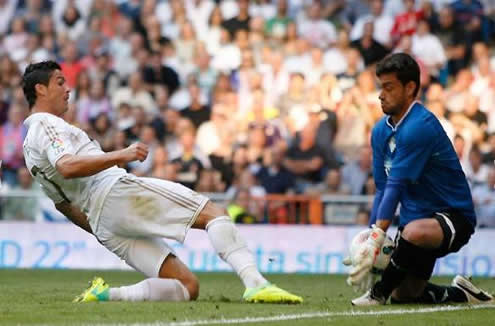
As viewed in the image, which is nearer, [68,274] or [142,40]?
[68,274]

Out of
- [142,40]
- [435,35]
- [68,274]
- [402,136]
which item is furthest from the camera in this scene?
[142,40]

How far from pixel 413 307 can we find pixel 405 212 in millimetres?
706

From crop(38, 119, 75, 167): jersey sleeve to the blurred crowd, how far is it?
813 centimetres

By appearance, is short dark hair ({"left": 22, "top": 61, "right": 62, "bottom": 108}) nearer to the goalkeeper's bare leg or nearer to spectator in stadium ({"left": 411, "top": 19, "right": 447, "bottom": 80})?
the goalkeeper's bare leg

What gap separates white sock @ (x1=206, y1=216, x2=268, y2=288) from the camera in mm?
A: 8656

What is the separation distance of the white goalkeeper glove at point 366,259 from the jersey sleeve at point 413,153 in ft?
1.37

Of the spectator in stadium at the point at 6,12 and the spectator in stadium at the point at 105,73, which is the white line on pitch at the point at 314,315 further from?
the spectator in stadium at the point at 6,12

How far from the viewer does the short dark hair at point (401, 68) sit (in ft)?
28.2

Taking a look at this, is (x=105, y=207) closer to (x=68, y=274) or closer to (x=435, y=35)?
(x=68, y=274)

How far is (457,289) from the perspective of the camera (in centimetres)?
925

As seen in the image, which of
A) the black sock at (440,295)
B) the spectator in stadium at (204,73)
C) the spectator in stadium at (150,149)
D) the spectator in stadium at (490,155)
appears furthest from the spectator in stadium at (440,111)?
the black sock at (440,295)

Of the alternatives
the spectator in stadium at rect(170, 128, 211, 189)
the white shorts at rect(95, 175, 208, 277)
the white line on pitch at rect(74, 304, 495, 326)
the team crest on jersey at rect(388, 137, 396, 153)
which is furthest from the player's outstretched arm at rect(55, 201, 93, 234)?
the spectator in stadium at rect(170, 128, 211, 189)

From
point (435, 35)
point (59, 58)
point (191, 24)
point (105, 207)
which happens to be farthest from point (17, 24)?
point (105, 207)

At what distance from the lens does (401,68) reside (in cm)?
858
